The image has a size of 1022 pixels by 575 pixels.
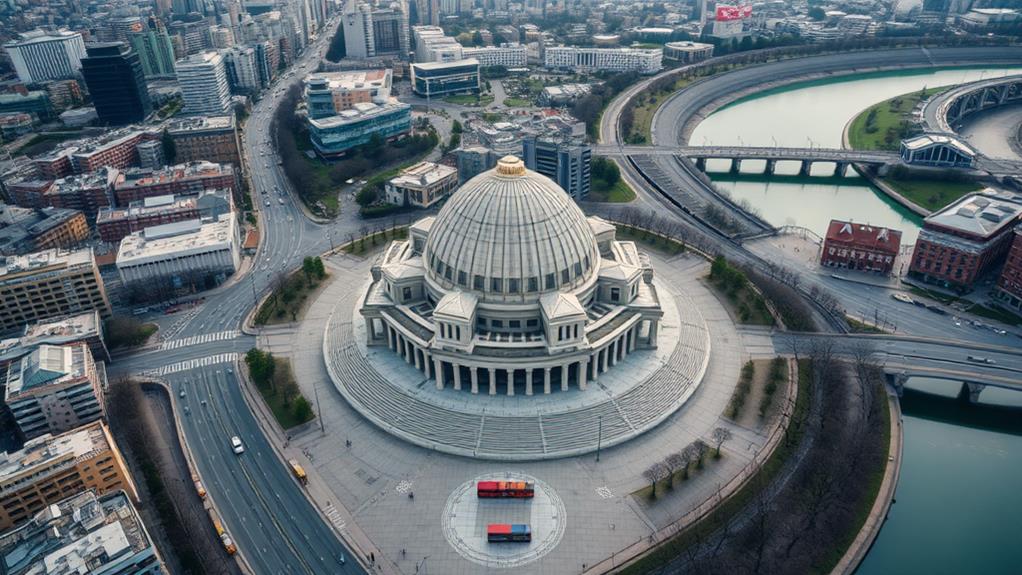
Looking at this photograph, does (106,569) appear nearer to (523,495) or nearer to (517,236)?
(523,495)

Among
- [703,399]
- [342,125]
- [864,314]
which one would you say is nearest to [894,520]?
[703,399]

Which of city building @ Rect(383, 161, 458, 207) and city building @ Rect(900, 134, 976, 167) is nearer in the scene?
city building @ Rect(383, 161, 458, 207)

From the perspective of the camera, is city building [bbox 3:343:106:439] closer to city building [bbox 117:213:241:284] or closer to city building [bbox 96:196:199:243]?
city building [bbox 117:213:241:284]

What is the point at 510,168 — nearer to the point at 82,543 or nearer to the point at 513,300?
the point at 513,300

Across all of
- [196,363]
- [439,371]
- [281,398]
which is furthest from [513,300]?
[196,363]

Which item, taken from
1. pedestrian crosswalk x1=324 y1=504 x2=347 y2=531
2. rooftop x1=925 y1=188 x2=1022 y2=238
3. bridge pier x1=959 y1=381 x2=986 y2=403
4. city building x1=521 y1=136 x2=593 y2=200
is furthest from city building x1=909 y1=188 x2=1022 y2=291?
pedestrian crosswalk x1=324 y1=504 x2=347 y2=531
